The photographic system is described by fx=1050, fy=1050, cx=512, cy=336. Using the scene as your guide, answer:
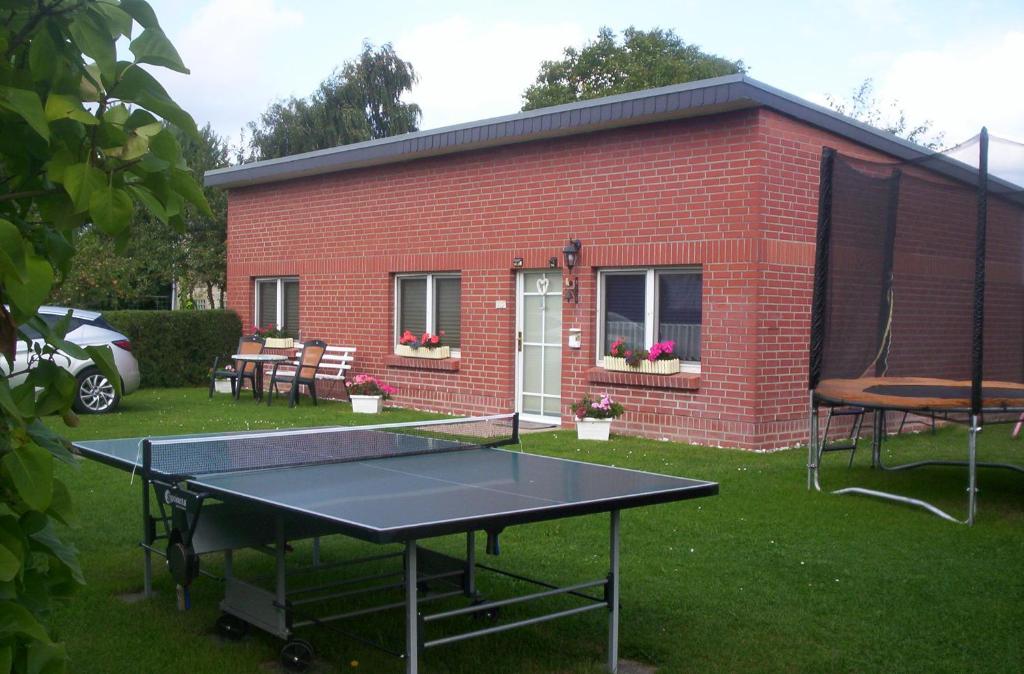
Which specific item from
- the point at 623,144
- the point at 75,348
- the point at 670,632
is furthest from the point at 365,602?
the point at 623,144

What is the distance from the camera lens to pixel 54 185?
186 centimetres

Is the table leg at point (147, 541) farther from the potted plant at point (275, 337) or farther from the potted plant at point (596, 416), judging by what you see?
the potted plant at point (275, 337)

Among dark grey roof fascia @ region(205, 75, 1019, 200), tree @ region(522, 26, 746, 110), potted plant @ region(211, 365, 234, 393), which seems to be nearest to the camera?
dark grey roof fascia @ region(205, 75, 1019, 200)

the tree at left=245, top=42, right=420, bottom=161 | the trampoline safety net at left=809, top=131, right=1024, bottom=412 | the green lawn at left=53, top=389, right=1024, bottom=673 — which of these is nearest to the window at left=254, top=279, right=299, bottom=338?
the green lawn at left=53, top=389, right=1024, bottom=673

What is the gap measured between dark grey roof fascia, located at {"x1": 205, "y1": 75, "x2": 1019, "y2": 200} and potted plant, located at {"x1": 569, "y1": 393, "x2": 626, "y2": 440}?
338 centimetres

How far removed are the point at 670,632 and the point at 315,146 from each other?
130 feet

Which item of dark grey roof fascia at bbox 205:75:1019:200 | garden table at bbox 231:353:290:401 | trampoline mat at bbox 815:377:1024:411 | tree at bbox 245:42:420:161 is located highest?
tree at bbox 245:42:420:161

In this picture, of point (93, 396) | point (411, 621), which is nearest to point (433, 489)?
point (411, 621)

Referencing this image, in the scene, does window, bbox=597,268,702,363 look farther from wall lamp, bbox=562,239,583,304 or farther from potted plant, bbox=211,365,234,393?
potted plant, bbox=211,365,234,393

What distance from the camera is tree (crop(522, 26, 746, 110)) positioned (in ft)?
140

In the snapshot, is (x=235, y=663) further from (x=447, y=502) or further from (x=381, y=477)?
(x=447, y=502)

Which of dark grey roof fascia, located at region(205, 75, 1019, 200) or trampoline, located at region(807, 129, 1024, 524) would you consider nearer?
trampoline, located at region(807, 129, 1024, 524)

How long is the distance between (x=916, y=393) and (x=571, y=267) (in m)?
5.53

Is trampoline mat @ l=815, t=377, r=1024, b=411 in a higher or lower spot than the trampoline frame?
higher
